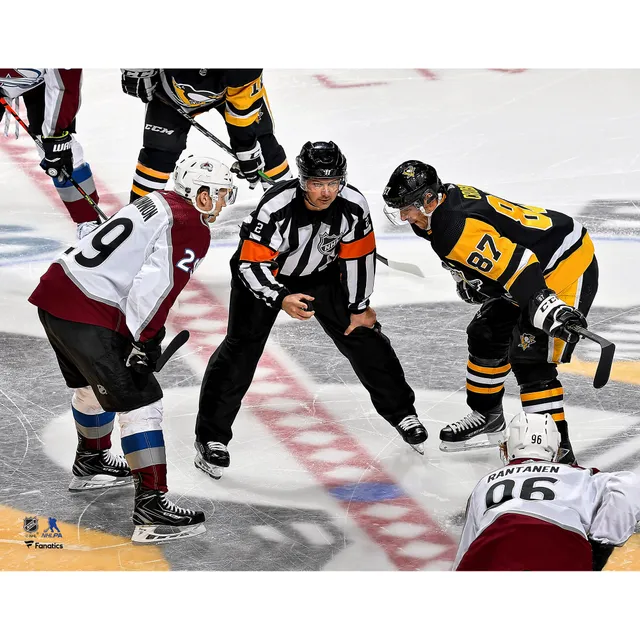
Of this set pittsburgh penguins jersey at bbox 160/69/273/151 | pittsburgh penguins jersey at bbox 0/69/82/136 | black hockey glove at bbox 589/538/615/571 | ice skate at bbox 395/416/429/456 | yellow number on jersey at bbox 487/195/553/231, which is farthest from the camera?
pittsburgh penguins jersey at bbox 0/69/82/136

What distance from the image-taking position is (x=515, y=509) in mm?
3145

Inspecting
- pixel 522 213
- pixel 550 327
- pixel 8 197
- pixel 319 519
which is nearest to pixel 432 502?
pixel 319 519

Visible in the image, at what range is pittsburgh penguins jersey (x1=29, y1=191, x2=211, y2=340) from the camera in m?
3.72

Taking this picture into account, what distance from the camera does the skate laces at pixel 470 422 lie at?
14.5ft

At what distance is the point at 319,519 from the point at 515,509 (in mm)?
968

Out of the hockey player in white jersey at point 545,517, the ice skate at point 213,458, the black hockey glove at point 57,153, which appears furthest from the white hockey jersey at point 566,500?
the black hockey glove at point 57,153

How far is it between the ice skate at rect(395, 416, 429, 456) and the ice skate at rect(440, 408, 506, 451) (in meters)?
0.09

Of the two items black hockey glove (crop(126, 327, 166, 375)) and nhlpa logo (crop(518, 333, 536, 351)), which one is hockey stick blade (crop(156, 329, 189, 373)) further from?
nhlpa logo (crop(518, 333, 536, 351))

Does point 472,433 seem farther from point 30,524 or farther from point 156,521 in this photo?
point 30,524

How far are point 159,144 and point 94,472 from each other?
6.19 ft

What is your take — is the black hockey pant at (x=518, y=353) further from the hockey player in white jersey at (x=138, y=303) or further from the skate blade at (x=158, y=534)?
the skate blade at (x=158, y=534)

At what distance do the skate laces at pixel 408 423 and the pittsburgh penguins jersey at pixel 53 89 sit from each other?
7.12 ft

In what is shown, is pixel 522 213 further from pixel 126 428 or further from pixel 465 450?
pixel 126 428

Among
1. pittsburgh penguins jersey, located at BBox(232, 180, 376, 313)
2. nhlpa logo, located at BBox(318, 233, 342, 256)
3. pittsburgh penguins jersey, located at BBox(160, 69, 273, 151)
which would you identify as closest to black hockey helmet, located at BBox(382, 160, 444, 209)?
pittsburgh penguins jersey, located at BBox(232, 180, 376, 313)
